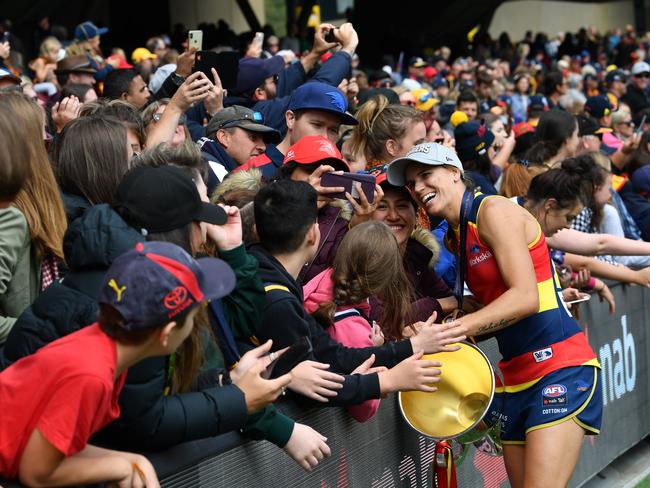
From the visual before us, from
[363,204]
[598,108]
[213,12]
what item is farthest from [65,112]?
[213,12]

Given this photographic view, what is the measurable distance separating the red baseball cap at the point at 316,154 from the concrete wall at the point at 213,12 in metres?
20.2

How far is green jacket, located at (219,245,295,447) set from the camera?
337cm

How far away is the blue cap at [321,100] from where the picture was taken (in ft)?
18.9

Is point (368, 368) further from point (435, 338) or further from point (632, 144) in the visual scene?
point (632, 144)

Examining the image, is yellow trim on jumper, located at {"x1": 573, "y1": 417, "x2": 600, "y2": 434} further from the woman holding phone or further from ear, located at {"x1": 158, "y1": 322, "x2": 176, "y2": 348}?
ear, located at {"x1": 158, "y1": 322, "x2": 176, "y2": 348}

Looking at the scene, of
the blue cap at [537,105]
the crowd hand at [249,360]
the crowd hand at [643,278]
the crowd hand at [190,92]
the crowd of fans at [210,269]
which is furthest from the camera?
the blue cap at [537,105]

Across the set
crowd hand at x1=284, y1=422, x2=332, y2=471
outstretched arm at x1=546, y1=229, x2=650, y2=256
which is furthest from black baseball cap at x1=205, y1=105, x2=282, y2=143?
crowd hand at x1=284, y1=422, x2=332, y2=471

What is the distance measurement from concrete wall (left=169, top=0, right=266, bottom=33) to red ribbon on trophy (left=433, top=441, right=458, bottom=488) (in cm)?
2098

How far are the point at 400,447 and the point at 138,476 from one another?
6.91 ft

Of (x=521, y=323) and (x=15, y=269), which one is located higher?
(x=15, y=269)

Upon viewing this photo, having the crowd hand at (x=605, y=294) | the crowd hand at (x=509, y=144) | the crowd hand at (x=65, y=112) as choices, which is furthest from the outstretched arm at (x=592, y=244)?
the crowd hand at (x=509, y=144)

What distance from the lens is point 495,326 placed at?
176 inches

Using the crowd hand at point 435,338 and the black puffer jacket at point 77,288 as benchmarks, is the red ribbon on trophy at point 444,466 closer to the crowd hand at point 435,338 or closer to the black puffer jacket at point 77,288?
the crowd hand at point 435,338

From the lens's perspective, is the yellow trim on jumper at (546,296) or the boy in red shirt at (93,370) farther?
the yellow trim on jumper at (546,296)
